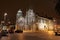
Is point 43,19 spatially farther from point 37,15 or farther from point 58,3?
point 58,3

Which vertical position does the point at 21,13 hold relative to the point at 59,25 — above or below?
above

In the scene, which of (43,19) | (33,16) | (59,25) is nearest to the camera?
(59,25)

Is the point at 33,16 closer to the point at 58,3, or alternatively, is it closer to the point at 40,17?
the point at 40,17

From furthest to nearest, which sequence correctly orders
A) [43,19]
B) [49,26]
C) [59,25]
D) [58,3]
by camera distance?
[43,19] → [49,26] → [59,25] → [58,3]

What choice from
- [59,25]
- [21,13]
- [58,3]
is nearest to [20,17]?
[21,13]

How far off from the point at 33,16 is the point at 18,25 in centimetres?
1351

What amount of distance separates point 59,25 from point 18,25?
84416mm

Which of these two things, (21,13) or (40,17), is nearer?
(40,17)

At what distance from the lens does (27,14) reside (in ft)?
496

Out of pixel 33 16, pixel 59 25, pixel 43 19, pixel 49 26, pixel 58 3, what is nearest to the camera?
pixel 58 3

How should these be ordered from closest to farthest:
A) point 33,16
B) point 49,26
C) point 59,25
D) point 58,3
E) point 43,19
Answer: point 58,3 → point 59,25 → point 49,26 → point 43,19 → point 33,16

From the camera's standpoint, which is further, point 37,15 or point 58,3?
point 37,15

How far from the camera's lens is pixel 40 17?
137 meters

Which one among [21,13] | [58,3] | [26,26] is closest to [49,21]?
[26,26]
